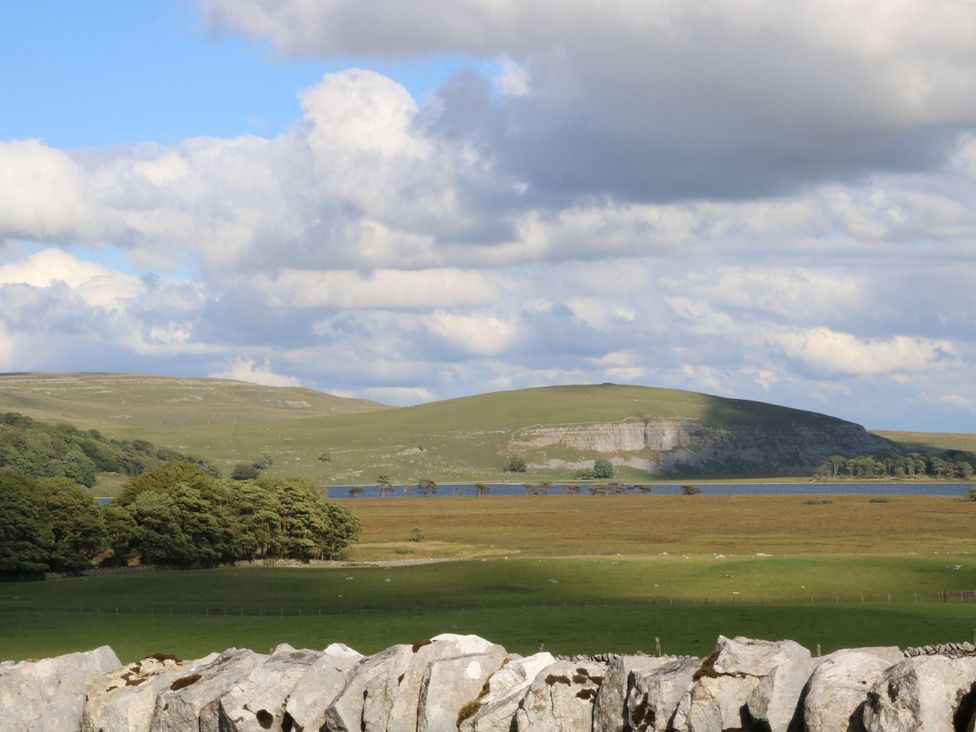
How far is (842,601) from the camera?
75.5 m

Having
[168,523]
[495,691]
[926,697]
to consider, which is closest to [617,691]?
[495,691]

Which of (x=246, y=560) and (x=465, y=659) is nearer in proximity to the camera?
(x=465, y=659)

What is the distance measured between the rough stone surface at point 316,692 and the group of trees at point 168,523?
9266 centimetres

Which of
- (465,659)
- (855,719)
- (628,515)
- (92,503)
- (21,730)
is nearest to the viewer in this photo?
(855,719)

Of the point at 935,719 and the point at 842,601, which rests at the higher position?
the point at 935,719

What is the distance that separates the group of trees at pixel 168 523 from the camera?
110 meters

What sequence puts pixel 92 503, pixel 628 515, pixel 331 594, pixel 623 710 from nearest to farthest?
1. pixel 623 710
2. pixel 331 594
3. pixel 92 503
4. pixel 628 515

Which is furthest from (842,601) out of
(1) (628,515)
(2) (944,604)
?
(1) (628,515)

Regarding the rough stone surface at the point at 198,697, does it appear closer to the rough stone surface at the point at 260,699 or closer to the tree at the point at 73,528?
the rough stone surface at the point at 260,699

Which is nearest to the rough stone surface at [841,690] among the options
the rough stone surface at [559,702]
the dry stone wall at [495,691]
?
the dry stone wall at [495,691]

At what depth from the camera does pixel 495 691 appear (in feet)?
74.4

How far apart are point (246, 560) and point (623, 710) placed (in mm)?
108157

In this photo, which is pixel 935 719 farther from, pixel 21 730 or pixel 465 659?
pixel 21 730

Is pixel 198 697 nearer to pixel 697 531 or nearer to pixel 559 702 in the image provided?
pixel 559 702
